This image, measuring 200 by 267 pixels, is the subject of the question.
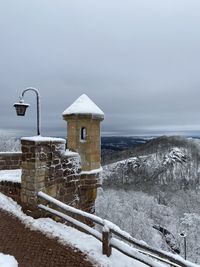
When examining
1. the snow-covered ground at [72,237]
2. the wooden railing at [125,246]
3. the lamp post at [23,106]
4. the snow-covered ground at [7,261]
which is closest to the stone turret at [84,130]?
the lamp post at [23,106]

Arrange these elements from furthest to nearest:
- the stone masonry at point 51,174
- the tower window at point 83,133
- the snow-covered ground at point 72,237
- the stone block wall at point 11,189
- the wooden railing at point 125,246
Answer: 1. the tower window at point 83,133
2. the stone block wall at point 11,189
3. the stone masonry at point 51,174
4. the snow-covered ground at point 72,237
5. the wooden railing at point 125,246

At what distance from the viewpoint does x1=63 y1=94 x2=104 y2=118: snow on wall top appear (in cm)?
1054

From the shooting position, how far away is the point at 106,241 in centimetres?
666

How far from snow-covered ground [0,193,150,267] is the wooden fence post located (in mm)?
96

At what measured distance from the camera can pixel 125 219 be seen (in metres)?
37.9

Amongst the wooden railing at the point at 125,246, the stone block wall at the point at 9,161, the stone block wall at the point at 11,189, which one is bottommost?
the wooden railing at the point at 125,246

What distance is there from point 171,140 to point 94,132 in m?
117

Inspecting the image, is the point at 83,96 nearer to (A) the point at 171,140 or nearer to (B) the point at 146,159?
(B) the point at 146,159

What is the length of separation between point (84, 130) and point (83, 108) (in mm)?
753

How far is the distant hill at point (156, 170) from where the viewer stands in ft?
213

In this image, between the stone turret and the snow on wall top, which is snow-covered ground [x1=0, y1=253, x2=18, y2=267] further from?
the snow on wall top

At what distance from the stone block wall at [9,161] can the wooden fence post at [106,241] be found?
6348 millimetres

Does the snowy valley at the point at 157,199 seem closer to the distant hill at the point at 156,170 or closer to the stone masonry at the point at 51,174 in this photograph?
the distant hill at the point at 156,170

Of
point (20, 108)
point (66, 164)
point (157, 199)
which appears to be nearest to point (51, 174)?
point (66, 164)
